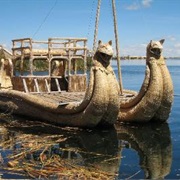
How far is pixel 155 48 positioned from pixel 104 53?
257 cm

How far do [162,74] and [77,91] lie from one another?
6078mm

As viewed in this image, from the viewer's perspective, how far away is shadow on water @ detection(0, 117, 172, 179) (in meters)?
9.83

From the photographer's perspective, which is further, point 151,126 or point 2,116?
point 2,116

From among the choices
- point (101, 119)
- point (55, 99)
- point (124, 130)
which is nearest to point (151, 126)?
point (124, 130)

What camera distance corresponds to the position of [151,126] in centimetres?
1603

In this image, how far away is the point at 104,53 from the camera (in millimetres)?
14148

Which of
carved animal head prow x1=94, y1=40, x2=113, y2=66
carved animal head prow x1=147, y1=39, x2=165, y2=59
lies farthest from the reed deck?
carved animal head prow x1=94, y1=40, x2=113, y2=66

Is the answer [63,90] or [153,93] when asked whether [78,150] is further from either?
[63,90]

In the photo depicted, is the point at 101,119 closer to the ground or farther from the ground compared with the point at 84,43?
closer to the ground

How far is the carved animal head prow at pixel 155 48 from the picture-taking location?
51.2 ft

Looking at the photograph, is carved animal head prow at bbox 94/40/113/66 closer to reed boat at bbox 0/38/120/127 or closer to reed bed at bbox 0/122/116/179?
reed boat at bbox 0/38/120/127

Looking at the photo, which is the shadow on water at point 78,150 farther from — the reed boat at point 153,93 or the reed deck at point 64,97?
the reed deck at point 64,97

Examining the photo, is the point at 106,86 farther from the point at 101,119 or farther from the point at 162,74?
the point at 162,74

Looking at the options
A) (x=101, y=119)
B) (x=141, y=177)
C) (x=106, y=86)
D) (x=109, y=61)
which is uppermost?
(x=109, y=61)
